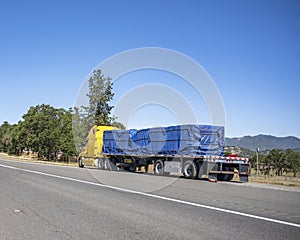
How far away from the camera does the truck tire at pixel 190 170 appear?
2067 cm

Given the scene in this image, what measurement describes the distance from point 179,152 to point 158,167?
2.78 metres

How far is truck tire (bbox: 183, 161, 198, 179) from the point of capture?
20.7 meters

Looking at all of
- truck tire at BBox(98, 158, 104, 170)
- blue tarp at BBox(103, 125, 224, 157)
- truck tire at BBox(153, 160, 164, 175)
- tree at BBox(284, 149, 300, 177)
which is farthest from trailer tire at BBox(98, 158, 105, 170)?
tree at BBox(284, 149, 300, 177)

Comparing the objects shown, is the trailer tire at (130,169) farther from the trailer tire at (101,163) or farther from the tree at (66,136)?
the tree at (66,136)

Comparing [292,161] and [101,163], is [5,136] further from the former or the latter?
[101,163]

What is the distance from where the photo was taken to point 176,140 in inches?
869

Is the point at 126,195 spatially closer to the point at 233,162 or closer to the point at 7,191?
the point at 7,191

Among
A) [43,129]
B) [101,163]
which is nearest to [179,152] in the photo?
[101,163]

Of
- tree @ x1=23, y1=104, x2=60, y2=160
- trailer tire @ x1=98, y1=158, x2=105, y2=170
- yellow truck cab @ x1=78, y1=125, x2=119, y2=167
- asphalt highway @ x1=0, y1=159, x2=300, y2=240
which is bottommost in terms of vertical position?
asphalt highway @ x1=0, y1=159, x2=300, y2=240

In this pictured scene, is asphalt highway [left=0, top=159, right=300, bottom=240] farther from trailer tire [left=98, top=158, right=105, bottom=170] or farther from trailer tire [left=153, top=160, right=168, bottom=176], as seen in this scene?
trailer tire [left=98, top=158, right=105, bottom=170]

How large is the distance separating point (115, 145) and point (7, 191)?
16053 mm

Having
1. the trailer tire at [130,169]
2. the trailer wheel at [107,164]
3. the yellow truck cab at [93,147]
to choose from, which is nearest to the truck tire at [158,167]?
the trailer tire at [130,169]

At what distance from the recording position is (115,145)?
94.6 feet

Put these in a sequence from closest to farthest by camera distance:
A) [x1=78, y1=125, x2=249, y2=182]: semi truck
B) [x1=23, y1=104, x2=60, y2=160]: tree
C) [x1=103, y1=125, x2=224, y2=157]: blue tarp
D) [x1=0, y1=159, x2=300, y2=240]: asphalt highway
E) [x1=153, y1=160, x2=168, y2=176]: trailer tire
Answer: [x1=0, y1=159, x2=300, y2=240]: asphalt highway, [x1=78, y1=125, x2=249, y2=182]: semi truck, [x1=103, y1=125, x2=224, y2=157]: blue tarp, [x1=153, y1=160, x2=168, y2=176]: trailer tire, [x1=23, y1=104, x2=60, y2=160]: tree
